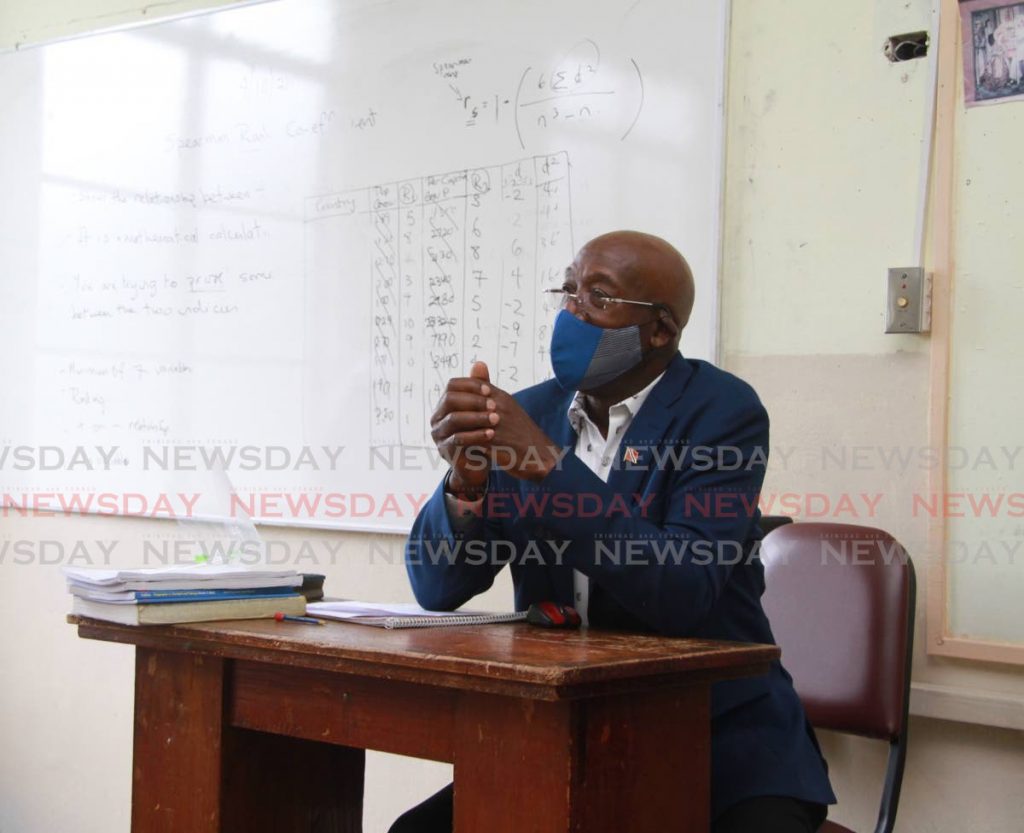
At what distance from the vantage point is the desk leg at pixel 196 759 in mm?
1633

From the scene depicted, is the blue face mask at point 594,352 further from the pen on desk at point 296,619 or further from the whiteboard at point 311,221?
the whiteboard at point 311,221

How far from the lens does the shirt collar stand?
1838 millimetres

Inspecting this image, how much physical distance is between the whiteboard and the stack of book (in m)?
0.49

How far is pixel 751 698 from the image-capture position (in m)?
1.63

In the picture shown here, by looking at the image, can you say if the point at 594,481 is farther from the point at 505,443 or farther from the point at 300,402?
the point at 300,402

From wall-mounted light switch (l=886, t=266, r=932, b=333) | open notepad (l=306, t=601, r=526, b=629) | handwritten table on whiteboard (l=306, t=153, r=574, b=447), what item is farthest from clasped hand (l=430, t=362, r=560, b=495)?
handwritten table on whiteboard (l=306, t=153, r=574, b=447)

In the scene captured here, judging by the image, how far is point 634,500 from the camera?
1.74 meters

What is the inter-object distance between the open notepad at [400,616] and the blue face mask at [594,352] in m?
0.38

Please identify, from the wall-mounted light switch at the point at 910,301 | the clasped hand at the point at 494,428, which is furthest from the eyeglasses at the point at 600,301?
the wall-mounted light switch at the point at 910,301

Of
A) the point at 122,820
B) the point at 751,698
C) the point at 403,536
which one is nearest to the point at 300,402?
the point at 403,536

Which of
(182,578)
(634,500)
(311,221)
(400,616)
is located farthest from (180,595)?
(311,221)

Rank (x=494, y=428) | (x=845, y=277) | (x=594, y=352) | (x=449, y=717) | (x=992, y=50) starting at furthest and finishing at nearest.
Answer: (x=845, y=277) < (x=992, y=50) < (x=594, y=352) < (x=494, y=428) < (x=449, y=717)

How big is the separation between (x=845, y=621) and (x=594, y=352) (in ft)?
2.54

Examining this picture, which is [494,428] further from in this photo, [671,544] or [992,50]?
[992,50]
